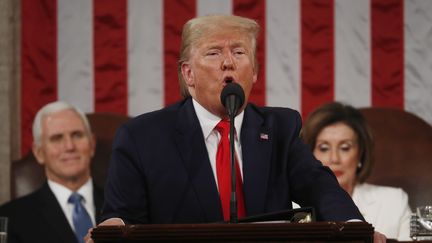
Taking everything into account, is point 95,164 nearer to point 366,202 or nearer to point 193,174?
point 366,202

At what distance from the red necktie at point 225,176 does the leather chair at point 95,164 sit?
241 centimetres

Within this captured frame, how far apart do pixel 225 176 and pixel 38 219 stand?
2.31 meters

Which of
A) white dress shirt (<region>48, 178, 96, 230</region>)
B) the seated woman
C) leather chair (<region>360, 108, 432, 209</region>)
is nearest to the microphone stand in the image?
the seated woman

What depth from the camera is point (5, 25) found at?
5395 millimetres

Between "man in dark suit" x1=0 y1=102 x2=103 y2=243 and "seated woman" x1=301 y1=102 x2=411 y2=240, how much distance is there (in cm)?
116

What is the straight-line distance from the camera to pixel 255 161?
278 centimetres

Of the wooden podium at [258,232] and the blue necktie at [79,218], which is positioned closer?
the wooden podium at [258,232]

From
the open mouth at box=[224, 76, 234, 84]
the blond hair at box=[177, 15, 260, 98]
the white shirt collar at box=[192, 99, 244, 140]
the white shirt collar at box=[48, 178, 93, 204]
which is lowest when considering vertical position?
the white shirt collar at box=[48, 178, 93, 204]

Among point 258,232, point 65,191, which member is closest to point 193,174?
point 258,232

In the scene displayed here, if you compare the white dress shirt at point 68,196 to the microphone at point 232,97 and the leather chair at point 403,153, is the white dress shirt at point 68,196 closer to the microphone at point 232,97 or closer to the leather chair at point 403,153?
the leather chair at point 403,153

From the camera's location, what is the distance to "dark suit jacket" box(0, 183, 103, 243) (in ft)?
15.7

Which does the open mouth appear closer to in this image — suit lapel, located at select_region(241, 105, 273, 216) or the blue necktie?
suit lapel, located at select_region(241, 105, 273, 216)

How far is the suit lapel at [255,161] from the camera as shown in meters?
2.75

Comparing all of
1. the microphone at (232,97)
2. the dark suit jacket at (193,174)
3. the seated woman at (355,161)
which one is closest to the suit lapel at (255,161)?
the dark suit jacket at (193,174)
